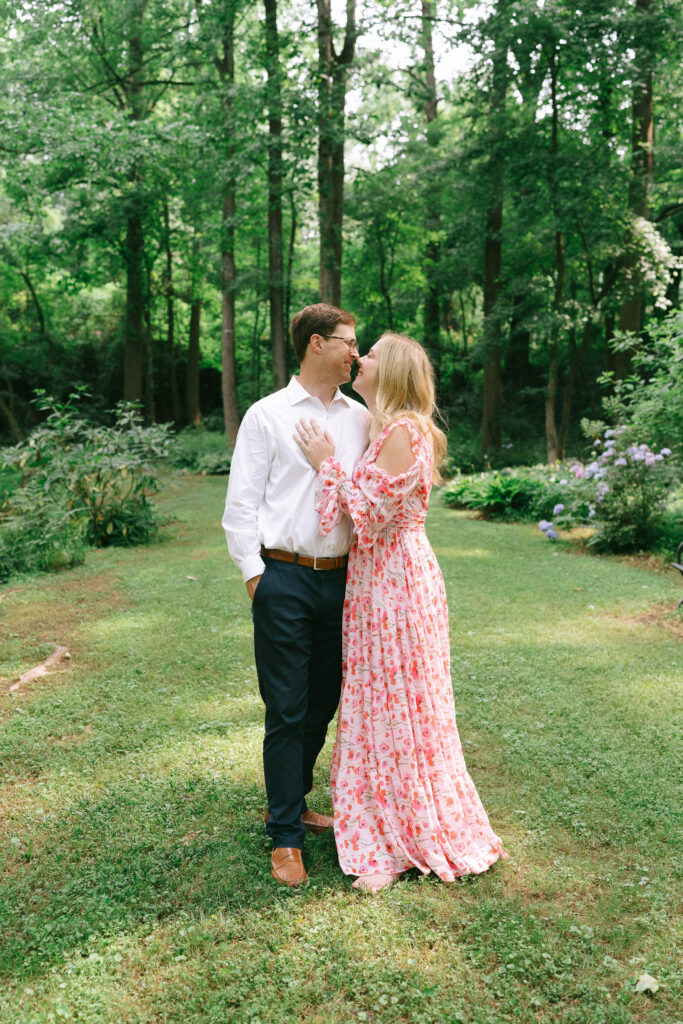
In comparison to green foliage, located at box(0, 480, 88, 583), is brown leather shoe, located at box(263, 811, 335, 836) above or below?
below

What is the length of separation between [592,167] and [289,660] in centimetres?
1373

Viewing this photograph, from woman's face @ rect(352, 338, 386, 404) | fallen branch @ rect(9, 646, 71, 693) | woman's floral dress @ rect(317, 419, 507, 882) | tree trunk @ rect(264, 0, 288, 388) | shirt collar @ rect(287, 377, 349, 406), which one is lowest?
fallen branch @ rect(9, 646, 71, 693)

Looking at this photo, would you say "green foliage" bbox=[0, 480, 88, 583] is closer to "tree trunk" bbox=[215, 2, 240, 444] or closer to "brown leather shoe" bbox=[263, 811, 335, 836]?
"brown leather shoe" bbox=[263, 811, 335, 836]

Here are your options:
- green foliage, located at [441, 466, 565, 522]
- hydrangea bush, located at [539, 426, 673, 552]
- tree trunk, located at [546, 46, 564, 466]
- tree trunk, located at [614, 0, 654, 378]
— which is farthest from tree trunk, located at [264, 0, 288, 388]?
hydrangea bush, located at [539, 426, 673, 552]

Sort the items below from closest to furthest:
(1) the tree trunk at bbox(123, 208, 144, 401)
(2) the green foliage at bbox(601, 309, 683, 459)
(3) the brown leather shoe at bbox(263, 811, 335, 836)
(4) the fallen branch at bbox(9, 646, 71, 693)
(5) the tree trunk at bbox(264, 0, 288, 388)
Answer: (3) the brown leather shoe at bbox(263, 811, 335, 836), (4) the fallen branch at bbox(9, 646, 71, 693), (2) the green foliage at bbox(601, 309, 683, 459), (5) the tree trunk at bbox(264, 0, 288, 388), (1) the tree trunk at bbox(123, 208, 144, 401)

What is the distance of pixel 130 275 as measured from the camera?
21.6m

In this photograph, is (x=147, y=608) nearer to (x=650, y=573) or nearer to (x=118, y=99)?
(x=650, y=573)

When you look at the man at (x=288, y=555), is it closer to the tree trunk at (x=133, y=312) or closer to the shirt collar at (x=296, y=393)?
the shirt collar at (x=296, y=393)

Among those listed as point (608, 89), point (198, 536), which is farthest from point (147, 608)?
point (608, 89)

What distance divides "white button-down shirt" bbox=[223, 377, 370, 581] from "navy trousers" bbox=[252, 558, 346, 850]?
0.33ft

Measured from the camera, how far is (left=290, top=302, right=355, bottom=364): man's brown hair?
3.09 meters

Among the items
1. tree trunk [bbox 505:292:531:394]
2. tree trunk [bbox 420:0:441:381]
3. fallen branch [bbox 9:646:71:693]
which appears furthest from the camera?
tree trunk [bbox 505:292:531:394]

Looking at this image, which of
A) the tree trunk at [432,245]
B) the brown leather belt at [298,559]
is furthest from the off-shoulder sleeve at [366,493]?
the tree trunk at [432,245]

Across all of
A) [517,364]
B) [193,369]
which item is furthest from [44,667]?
[517,364]
